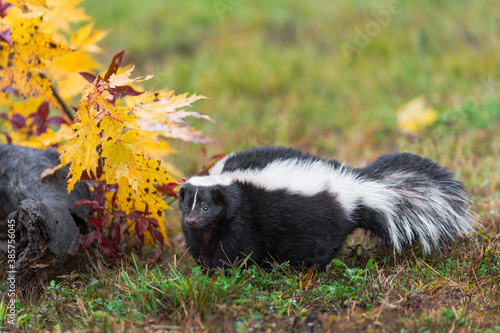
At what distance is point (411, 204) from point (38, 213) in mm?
2759

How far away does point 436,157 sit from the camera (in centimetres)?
670

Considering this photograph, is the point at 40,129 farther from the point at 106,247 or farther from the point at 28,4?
the point at 106,247

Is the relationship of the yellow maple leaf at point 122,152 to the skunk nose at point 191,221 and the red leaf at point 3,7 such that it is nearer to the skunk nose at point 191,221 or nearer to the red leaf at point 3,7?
the skunk nose at point 191,221

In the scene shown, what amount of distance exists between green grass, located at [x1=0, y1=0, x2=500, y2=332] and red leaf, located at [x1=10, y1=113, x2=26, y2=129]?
1828mm

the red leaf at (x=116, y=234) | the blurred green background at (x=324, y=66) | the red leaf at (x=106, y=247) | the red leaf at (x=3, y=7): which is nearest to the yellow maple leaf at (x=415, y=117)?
the blurred green background at (x=324, y=66)

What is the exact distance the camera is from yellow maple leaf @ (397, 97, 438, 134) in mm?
7828

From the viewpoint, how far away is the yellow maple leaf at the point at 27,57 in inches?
175

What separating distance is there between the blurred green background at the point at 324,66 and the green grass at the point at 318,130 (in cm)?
3

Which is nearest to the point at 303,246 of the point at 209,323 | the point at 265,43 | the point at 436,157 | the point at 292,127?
the point at 209,323

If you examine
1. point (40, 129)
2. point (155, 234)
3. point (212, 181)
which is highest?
point (212, 181)

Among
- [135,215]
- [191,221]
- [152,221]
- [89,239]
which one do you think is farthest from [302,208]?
[89,239]

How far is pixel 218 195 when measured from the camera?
390 cm

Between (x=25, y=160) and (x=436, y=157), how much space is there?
15.3 feet

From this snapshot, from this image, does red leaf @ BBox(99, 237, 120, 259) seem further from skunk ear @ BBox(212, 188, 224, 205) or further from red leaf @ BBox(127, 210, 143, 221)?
skunk ear @ BBox(212, 188, 224, 205)
